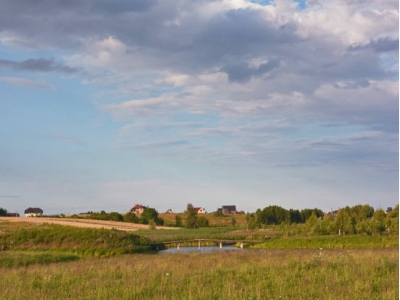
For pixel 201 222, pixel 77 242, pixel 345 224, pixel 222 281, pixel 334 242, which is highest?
pixel 201 222

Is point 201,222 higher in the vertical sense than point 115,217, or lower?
lower

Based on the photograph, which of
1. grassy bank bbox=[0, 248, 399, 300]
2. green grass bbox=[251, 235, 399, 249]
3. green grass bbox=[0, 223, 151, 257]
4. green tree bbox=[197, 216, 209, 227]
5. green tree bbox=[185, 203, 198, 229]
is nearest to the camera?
grassy bank bbox=[0, 248, 399, 300]

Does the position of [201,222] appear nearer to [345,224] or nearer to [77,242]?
[345,224]

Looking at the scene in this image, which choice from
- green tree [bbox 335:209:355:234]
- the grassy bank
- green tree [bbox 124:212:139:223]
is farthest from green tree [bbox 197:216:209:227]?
the grassy bank

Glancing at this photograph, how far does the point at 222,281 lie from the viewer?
1373 cm

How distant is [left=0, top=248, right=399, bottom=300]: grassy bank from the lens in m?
11.6

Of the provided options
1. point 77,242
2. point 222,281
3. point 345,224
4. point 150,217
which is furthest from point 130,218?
point 222,281

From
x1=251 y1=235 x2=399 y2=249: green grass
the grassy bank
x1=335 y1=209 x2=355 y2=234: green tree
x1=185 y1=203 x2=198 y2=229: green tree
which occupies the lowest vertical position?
x1=251 y1=235 x2=399 y2=249: green grass

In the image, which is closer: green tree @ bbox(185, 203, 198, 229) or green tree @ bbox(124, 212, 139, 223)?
green tree @ bbox(185, 203, 198, 229)

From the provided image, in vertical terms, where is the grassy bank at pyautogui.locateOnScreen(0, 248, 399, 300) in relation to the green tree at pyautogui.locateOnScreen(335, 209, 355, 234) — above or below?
below

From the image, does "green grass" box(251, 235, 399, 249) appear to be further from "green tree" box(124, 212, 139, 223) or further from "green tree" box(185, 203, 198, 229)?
"green tree" box(124, 212, 139, 223)

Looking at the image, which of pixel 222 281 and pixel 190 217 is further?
pixel 190 217

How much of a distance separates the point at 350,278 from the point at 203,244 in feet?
137

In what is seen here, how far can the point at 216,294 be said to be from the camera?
11.6 metres
